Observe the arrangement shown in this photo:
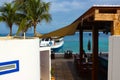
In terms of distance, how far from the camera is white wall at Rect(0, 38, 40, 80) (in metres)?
8.01

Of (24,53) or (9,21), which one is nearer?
(24,53)

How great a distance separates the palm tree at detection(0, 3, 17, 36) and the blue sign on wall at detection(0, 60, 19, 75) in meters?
16.9

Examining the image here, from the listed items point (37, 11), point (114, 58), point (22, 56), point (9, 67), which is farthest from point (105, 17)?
point (37, 11)

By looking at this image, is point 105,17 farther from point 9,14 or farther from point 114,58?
point 9,14

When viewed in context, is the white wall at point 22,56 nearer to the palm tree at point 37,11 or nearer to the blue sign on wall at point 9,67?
the blue sign on wall at point 9,67

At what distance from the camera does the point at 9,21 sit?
→ 1001 inches

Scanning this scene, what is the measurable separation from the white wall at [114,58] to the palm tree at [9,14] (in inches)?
645

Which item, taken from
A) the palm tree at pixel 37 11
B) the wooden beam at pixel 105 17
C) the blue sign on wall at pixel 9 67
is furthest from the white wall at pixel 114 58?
the palm tree at pixel 37 11

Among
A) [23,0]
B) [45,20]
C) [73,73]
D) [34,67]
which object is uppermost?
[23,0]

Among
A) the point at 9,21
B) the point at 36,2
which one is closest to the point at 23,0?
the point at 36,2

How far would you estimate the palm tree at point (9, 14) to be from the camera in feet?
82.1

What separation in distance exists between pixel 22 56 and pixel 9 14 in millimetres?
17313

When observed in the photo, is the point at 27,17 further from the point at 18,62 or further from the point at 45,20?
the point at 18,62

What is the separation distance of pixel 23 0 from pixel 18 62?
1571cm
